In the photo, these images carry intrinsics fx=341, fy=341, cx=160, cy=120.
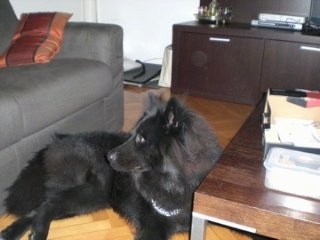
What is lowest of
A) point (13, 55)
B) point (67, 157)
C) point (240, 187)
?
point (67, 157)

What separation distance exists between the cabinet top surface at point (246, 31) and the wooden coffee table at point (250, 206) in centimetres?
169

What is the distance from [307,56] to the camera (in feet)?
7.63

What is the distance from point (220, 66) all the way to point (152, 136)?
1789 millimetres

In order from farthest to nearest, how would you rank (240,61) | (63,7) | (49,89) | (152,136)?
(63,7) → (240,61) → (49,89) → (152,136)

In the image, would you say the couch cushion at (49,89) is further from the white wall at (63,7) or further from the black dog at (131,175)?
the white wall at (63,7)

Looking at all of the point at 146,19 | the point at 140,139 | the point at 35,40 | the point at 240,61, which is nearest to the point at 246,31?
the point at 240,61

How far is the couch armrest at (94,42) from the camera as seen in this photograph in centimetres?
171

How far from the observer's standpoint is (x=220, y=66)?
8.57 ft

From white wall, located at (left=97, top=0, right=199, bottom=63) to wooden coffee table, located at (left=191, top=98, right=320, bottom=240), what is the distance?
2.41 metres

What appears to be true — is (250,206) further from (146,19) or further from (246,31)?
(146,19)

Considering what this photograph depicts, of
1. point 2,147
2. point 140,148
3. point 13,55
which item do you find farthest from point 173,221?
point 13,55

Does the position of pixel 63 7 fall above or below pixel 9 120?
above

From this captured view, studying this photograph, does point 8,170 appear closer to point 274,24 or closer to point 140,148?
point 140,148

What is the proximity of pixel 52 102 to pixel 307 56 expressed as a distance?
5.81 feet
